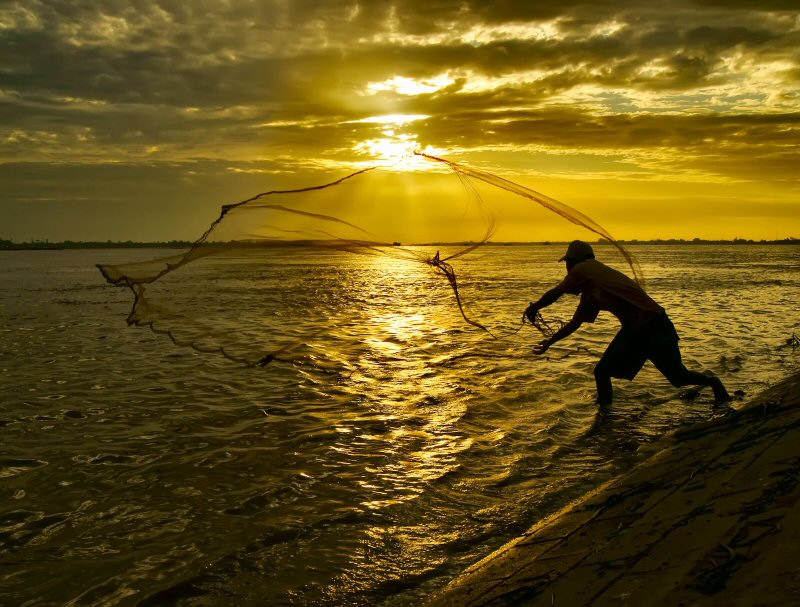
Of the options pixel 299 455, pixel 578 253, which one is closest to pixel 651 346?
pixel 578 253

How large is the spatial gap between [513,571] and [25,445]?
5.94 m

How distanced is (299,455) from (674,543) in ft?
13.9

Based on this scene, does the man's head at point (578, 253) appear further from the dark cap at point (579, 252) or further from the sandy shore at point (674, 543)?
the sandy shore at point (674, 543)

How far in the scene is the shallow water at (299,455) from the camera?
438 cm

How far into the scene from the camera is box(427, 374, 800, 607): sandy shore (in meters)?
2.87

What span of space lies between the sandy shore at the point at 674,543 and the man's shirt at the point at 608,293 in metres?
2.52

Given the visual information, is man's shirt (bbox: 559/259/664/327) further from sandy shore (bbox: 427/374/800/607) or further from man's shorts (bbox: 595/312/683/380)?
sandy shore (bbox: 427/374/800/607)

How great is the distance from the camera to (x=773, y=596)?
8.41ft

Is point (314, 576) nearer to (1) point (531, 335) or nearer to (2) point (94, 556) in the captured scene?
(2) point (94, 556)

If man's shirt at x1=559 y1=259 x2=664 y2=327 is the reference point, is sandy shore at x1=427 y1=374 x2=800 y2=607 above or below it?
below

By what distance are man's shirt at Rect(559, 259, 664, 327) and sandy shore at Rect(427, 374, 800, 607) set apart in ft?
8.25

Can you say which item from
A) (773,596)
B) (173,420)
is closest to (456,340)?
(173,420)

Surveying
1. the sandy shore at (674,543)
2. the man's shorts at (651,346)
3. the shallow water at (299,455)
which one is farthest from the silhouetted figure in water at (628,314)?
the sandy shore at (674,543)

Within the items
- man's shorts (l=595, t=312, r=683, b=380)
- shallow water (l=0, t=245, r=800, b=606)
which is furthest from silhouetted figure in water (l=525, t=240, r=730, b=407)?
shallow water (l=0, t=245, r=800, b=606)
